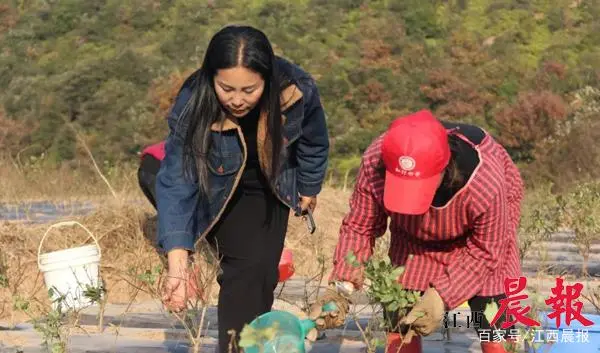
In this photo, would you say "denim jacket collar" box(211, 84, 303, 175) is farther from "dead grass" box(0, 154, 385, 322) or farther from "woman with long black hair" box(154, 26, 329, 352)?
"dead grass" box(0, 154, 385, 322)

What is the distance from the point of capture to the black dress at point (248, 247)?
4203mm

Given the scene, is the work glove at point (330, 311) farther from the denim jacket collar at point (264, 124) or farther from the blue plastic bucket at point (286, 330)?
the denim jacket collar at point (264, 124)

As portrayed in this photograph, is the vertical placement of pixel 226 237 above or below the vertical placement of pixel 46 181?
above

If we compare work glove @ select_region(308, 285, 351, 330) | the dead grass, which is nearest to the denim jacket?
work glove @ select_region(308, 285, 351, 330)

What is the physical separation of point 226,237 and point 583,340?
1325 mm

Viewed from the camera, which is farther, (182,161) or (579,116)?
(579,116)

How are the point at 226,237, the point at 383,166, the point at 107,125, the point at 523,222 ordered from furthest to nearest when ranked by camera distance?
the point at 107,125, the point at 523,222, the point at 226,237, the point at 383,166

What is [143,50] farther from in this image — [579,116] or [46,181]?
[46,181]

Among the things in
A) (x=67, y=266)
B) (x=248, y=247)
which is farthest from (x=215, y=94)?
(x=67, y=266)

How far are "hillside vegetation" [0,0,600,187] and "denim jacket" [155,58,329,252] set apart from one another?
42.3 ft

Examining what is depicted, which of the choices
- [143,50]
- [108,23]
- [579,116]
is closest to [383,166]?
[579,116]

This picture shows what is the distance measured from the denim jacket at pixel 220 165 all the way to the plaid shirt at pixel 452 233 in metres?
0.35

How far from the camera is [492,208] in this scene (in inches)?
152

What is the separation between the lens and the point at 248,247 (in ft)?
13.9
